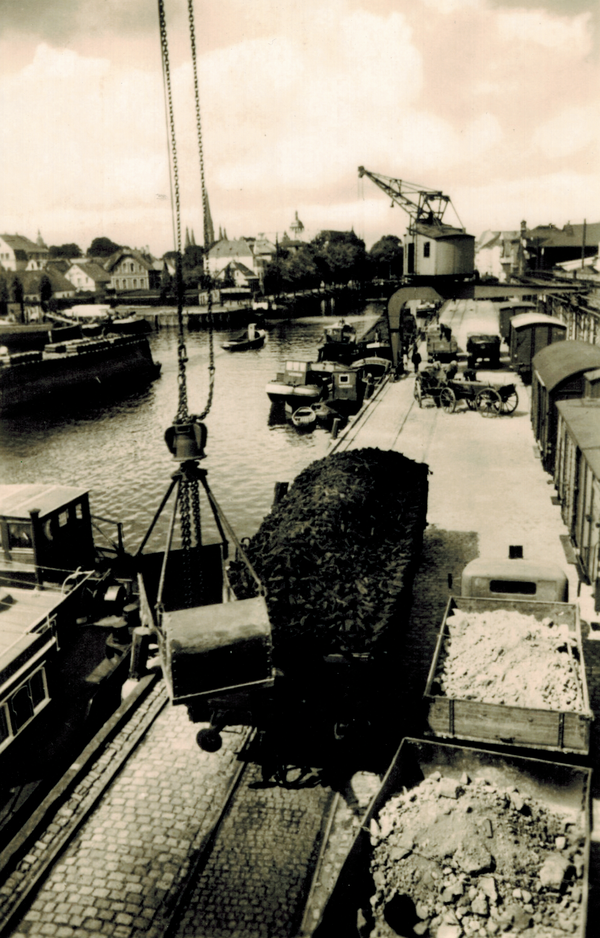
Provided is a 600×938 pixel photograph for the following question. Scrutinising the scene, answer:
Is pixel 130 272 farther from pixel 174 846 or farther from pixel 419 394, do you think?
pixel 174 846

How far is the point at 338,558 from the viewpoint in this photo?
11.3 m

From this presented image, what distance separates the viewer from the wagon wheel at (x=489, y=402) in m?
30.3

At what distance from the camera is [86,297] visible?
389 ft

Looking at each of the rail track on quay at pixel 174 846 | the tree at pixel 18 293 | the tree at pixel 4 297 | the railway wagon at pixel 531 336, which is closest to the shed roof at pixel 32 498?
the rail track on quay at pixel 174 846

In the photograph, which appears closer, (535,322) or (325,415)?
(535,322)

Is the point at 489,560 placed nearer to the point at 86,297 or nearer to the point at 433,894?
the point at 433,894

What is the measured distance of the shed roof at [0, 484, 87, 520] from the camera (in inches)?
634

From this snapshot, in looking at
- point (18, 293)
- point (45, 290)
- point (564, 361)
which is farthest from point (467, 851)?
point (45, 290)

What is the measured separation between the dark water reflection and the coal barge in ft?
6.70

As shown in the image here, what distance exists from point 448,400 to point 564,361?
9726 millimetres

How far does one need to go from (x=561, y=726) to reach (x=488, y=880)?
2435 mm

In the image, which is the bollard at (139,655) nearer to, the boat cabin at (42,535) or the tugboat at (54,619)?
the tugboat at (54,619)

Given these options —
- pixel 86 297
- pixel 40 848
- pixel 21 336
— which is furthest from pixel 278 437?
pixel 86 297

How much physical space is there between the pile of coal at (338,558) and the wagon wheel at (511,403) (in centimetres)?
1697
